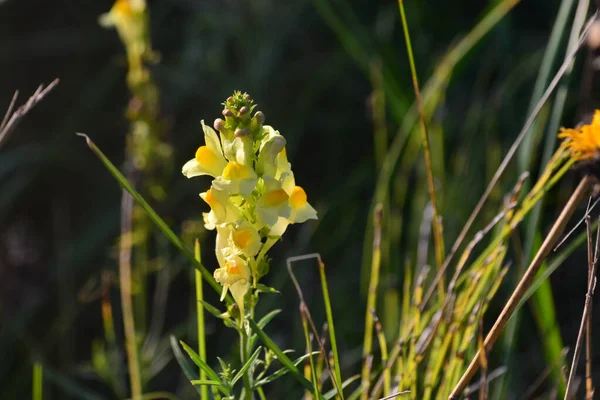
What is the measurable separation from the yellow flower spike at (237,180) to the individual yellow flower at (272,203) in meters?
0.02

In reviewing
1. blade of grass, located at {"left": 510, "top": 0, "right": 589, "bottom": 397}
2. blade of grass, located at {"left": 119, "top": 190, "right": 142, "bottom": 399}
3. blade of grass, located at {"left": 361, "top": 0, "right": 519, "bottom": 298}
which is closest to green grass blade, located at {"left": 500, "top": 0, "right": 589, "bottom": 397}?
blade of grass, located at {"left": 510, "top": 0, "right": 589, "bottom": 397}

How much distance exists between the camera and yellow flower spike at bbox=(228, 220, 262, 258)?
2.14 feet

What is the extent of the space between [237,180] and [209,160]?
0.07 metres

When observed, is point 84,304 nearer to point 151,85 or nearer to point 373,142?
point 151,85

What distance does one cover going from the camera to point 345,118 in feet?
6.50

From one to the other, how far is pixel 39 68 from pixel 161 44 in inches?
14.1

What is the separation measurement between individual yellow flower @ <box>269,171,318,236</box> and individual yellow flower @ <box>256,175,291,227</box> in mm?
30

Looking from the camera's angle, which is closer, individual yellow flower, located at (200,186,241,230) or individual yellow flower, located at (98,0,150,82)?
individual yellow flower, located at (200,186,241,230)

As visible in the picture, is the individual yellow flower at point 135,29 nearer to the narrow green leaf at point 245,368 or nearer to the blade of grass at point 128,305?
the blade of grass at point 128,305

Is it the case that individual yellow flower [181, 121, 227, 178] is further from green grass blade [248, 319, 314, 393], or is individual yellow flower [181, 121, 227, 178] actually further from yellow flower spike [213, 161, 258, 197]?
green grass blade [248, 319, 314, 393]

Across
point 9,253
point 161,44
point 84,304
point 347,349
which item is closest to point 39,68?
point 161,44

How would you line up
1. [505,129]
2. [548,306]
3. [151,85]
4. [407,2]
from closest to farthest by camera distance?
1. [548,306]
2. [151,85]
3. [505,129]
4. [407,2]

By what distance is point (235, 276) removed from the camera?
0.66m

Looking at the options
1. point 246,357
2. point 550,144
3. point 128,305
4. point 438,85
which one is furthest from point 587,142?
point 128,305
